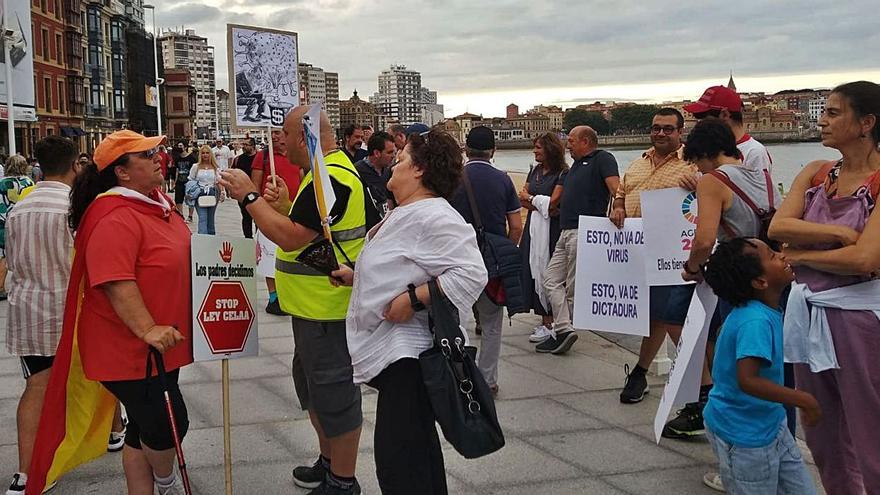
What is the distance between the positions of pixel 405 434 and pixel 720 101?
Answer: 10.7 ft

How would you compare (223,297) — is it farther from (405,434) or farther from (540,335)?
(540,335)

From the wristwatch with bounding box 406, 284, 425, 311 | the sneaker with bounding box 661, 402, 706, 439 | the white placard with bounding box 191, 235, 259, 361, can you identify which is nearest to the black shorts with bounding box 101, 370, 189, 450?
the white placard with bounding box 191, 235, 259, 361

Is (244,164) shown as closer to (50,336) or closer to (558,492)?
(50,336)

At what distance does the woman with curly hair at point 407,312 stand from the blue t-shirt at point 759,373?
3.62 ft

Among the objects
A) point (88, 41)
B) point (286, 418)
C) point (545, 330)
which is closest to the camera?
point (286, 418)

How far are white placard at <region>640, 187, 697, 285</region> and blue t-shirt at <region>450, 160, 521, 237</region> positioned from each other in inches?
40.6

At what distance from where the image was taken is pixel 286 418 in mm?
5371

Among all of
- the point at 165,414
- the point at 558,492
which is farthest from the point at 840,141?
the point at 165,414

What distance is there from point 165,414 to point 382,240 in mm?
1242

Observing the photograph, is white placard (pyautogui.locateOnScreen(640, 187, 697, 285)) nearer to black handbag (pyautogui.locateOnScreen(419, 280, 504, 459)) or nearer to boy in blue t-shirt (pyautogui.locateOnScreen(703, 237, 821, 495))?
boy in blue t-shirt (pyautogui.locateOnScreen(703, 237, 821, 495))

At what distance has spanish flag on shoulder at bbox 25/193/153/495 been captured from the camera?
343 cm

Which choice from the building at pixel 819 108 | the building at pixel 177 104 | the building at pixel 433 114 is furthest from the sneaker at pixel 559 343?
the building at pixel 177 104

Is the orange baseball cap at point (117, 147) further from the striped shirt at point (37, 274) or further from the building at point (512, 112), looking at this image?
the building at point (512, 112)

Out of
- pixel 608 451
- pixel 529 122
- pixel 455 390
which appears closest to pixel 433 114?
pixel 608 451
